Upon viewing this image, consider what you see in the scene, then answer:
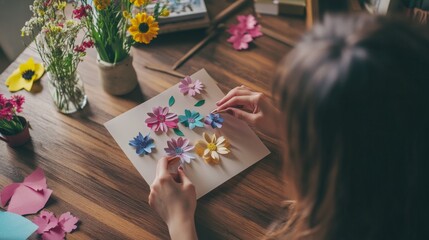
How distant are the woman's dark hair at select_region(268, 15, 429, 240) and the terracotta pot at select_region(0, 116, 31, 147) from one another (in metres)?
0.66

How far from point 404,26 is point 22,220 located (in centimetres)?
81

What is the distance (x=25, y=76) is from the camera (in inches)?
46.9

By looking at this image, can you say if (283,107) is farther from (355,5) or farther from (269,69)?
(355,5)

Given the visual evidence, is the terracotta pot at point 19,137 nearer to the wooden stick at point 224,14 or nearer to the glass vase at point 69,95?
the glass vase at point 69,95

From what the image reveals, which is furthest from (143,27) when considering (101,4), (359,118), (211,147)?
(359,118)

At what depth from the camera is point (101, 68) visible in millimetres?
1111

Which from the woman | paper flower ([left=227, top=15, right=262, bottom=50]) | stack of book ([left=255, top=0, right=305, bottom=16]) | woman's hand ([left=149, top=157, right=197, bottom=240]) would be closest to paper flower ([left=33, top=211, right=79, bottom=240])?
woman's hand ([left=149, top=157, right=197, bottom=240])

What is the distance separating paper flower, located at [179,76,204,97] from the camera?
3.80ft

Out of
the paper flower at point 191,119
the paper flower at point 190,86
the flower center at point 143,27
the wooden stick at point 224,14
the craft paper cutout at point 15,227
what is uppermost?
the flower center at point 143,27

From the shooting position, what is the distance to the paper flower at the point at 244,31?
1274 mm

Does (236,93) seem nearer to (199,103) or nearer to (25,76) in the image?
(199,103)

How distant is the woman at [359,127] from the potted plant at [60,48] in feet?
1.74

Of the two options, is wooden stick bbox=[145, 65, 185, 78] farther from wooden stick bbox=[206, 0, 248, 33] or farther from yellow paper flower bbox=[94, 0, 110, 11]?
yellow paper flower bbox=[94, 0, 110, 11]

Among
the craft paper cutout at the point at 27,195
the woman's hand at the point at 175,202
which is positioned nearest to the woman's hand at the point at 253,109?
the woman's hand at the point at 175,202
